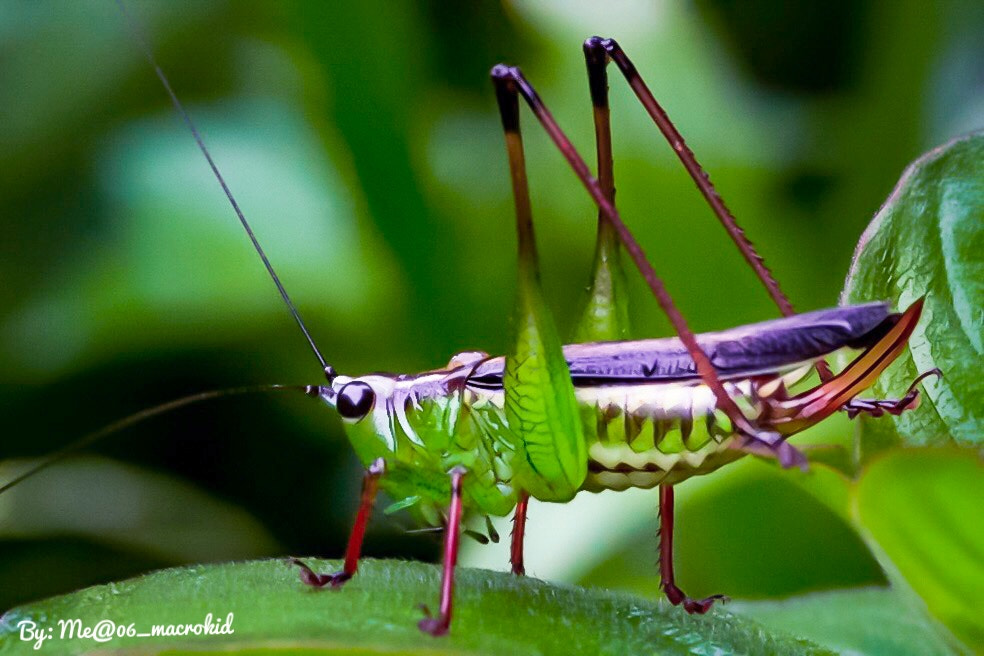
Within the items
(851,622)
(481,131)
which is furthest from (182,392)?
(851,622)

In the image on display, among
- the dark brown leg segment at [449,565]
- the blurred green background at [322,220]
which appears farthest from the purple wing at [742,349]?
the blurred green background at [322,220]

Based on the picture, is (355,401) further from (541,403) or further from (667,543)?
(667,543)

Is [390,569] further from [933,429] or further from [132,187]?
[132,187]

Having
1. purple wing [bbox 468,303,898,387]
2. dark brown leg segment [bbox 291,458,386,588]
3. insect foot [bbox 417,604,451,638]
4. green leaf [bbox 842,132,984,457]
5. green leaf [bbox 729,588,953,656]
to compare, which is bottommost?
green leaf [bbox 729,588,953,656]

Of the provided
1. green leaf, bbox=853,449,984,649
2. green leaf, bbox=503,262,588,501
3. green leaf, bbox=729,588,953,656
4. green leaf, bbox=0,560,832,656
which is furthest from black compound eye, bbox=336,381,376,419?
green leaf, bbox=853,449,984,649

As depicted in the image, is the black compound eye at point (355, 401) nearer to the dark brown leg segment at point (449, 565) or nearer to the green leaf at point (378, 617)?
the dark brown leg segment at point (449, 565)

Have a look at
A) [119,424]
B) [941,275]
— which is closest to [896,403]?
[941,275]

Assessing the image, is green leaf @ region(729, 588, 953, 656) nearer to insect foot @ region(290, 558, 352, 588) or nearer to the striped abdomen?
the striped abdomen
